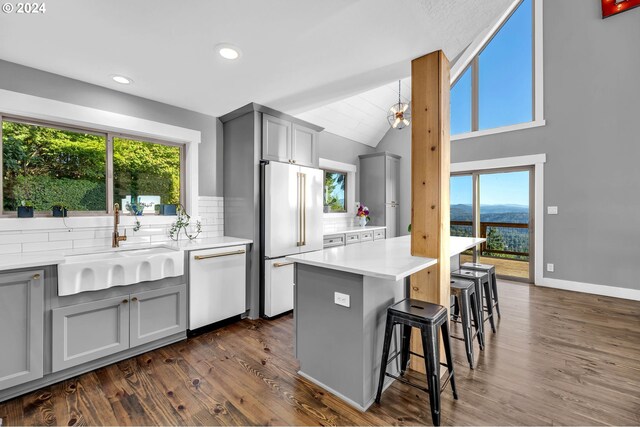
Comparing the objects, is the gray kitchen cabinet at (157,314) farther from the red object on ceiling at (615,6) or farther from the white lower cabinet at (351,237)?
the red object on ceiling at (615,6)

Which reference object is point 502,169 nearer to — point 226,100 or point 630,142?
point 630,142

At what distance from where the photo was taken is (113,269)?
2.27 metres

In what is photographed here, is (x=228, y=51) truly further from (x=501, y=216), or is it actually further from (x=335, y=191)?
(x=501, y=216)

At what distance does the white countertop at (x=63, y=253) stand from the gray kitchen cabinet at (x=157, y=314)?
1.46ft

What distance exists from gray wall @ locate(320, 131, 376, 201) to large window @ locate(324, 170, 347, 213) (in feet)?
0.99

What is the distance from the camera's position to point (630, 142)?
3.91 meters

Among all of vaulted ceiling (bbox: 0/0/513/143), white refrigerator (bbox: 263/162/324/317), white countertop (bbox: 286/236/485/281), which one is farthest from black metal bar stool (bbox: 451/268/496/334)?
vaulted ceiling (bbox: 0/0/513/143)

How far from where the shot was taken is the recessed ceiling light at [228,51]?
215 centimetres

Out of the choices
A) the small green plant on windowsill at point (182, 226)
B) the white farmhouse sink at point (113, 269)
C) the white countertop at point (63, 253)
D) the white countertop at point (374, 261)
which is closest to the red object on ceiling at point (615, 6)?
the white countertop at point (374, 261)

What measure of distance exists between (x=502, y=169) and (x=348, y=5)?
4.49m

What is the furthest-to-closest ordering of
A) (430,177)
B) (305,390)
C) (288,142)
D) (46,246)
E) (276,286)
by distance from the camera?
(288,142)
(276,286)
(46,246)
(430,177)
(305,390)

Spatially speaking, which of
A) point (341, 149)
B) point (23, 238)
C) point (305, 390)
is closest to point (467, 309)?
point (305, 390)

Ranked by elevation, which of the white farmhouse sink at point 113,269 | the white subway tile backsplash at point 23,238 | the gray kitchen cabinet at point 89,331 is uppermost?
the white subway tile backsplash at point 23,238

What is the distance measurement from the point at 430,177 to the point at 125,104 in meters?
3.05
